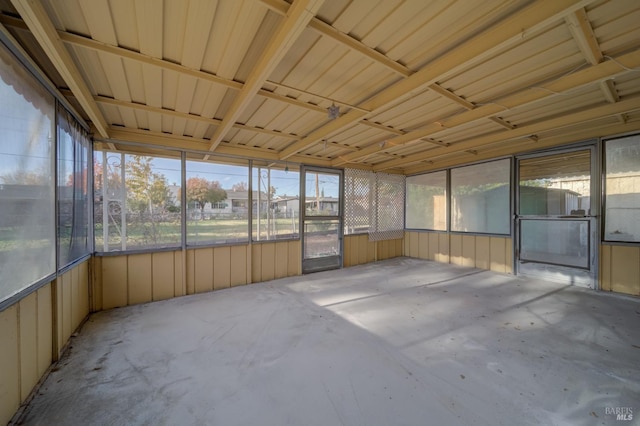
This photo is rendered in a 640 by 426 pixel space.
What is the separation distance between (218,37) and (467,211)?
5.64 metres

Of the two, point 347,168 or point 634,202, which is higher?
point 347,168

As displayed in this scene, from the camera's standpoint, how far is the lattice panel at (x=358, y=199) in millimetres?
5523

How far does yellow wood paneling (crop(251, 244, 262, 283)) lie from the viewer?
14.1ft

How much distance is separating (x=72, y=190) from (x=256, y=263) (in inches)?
103

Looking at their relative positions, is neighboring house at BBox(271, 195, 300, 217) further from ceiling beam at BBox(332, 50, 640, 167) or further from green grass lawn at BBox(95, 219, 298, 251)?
ceiling beam at BBox(332, 50, 640, 167)

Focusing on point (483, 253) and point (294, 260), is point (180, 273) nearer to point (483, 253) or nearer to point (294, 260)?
point (294, 260)

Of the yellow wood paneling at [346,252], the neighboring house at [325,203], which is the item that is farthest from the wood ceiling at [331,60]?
the yellow wood paneling at [346,252]

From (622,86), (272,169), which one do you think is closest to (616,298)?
(622,86)

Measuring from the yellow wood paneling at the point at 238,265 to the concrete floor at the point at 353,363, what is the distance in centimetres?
69

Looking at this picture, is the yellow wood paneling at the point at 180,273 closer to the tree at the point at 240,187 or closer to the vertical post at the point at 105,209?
the vertical post at the point at 105,209

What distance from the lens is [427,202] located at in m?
6.14

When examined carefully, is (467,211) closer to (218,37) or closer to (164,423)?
(218,37)

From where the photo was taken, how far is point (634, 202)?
339cm

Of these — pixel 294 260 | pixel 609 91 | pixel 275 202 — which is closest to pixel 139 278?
pixel 275 202
